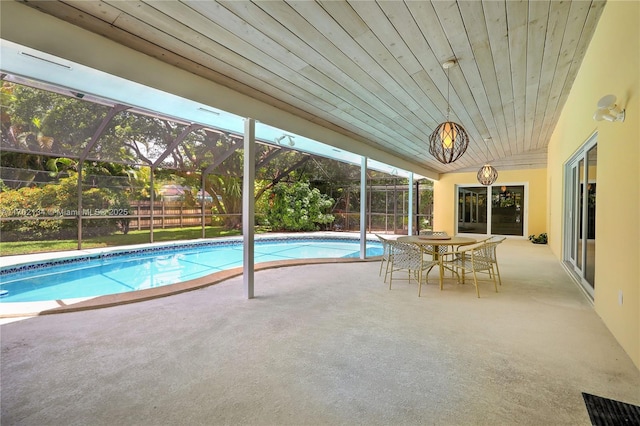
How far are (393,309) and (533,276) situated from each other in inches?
120

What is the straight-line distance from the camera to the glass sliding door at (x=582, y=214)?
3668 millimetres

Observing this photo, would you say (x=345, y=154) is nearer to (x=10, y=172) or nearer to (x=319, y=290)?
(x=319, y=290)

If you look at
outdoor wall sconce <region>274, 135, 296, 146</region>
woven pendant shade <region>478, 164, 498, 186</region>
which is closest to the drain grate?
outdoor wall sconce <region>274, 135, 296, 146</region>

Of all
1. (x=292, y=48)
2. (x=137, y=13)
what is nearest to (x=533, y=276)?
(x=292, y=48)

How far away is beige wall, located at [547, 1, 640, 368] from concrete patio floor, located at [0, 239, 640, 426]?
0.96 feet

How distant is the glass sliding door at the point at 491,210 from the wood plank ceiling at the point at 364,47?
20.6ft

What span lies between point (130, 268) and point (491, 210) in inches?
432

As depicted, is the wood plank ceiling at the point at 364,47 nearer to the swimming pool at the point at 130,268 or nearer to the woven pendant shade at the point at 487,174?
the woven pendant shade at the point at 487,174

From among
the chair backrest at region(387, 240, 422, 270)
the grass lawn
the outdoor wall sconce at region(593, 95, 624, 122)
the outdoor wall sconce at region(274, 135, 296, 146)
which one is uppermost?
the outdoor wall sconce at region(274, 135, 296, 146)

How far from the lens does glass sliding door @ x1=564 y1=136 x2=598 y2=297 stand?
3668mm

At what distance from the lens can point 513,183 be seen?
10.0 meters

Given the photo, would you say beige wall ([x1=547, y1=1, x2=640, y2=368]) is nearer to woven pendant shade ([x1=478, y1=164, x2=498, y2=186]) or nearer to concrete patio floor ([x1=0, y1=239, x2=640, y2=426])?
concrete patio floor ([x1=0, y1=239, x2=640, y2=426])

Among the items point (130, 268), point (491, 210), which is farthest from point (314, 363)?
point (491, 210)

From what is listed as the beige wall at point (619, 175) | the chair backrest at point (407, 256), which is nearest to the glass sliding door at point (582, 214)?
the beige wall at point (619, 175)
